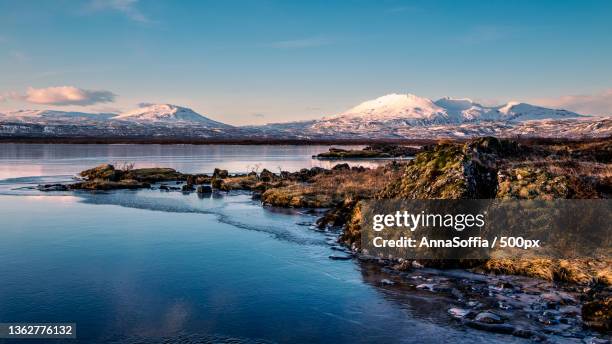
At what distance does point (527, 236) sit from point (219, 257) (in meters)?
12.8

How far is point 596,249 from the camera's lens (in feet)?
63.9

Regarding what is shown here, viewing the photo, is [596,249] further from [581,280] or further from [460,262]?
[460,262]

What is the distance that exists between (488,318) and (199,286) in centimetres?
955

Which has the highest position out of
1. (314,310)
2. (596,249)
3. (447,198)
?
(447,198)

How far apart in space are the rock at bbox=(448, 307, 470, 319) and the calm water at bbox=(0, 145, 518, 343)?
0.27 m

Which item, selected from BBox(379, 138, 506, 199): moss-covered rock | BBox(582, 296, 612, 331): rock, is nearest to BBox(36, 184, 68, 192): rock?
BBox(379, 138, 506, 199): moss-covered rock

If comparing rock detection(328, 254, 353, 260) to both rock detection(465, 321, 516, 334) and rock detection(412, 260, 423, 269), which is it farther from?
rock detection(465, 321, 516, 334)

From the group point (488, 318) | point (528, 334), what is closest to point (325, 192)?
point (488, 318)

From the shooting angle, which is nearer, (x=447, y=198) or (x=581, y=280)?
(x=581, y=280)

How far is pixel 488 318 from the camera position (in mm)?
14422

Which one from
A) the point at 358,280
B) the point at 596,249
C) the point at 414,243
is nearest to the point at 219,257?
the point at 358,280

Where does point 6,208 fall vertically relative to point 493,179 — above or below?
below

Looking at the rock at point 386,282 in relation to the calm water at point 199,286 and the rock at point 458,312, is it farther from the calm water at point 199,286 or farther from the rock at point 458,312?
the rock at point 458,312

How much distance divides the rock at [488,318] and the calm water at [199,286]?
0.75 meters
